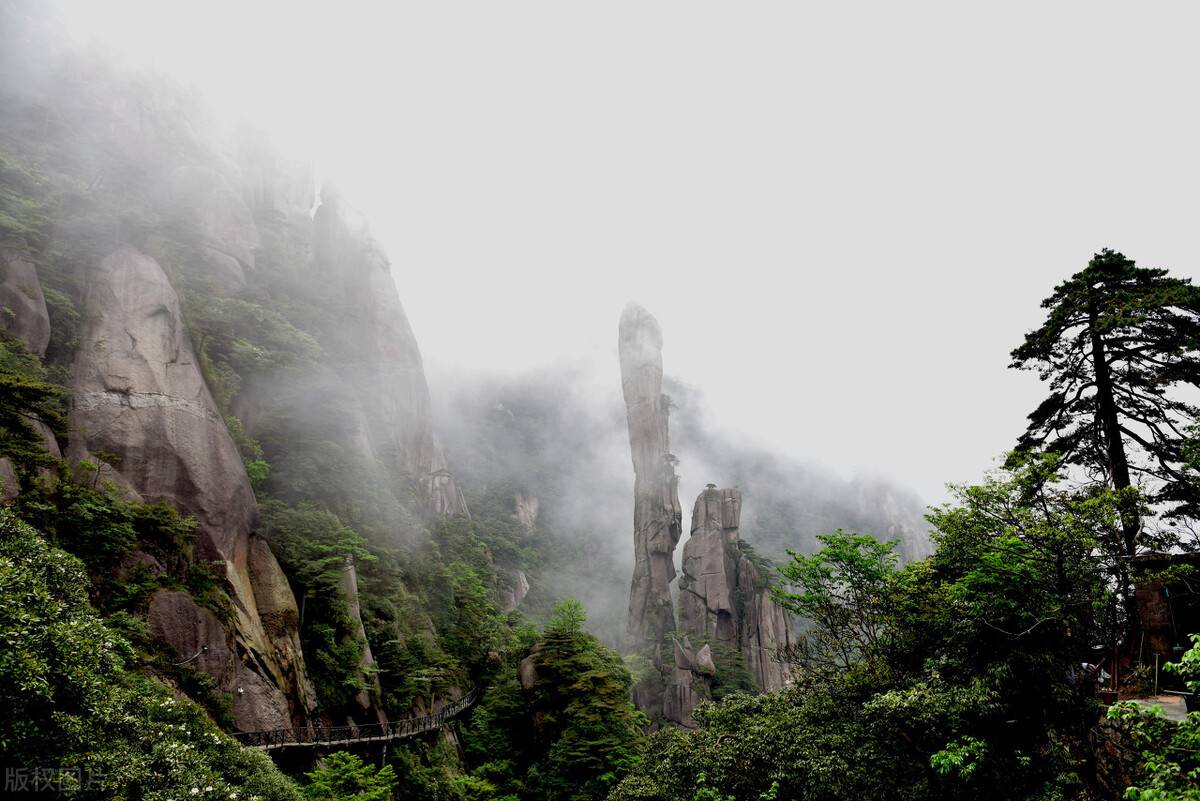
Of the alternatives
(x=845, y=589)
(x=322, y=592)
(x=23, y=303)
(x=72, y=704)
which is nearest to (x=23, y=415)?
(x=23, y=303)

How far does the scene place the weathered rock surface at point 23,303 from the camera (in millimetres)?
17125

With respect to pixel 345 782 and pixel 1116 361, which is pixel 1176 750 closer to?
pixel 1116 361

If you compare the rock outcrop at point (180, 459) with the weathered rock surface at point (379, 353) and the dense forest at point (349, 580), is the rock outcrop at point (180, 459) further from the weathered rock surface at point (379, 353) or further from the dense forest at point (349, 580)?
the weathered rock surface at point (379, 353)

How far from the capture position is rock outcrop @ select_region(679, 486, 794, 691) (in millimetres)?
52594

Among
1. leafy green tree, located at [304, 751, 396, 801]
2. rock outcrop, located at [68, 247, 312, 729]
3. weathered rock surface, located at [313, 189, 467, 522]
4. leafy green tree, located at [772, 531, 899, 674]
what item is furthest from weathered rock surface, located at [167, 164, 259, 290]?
leafy green tree, located at [772, 531, 899, 674]

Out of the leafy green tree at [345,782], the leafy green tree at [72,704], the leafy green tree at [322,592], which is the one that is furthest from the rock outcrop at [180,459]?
the leafy green tree at [72,704]

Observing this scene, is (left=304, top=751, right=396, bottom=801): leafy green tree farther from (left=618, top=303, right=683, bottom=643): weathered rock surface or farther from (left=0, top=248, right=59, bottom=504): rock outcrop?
(left=618, top=303, right=683, bottom=643): weathered rock surface

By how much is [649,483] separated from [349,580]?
4478 centimetres

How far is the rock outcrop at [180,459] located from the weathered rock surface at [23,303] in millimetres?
1169

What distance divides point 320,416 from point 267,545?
31.7ft

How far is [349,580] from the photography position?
23672 millimetres

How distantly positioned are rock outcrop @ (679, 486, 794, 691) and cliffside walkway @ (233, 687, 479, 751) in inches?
1256

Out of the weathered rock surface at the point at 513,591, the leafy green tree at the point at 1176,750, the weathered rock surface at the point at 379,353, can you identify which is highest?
the weathered rock surface at the point at 379,353

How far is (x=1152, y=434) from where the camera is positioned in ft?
48.4
